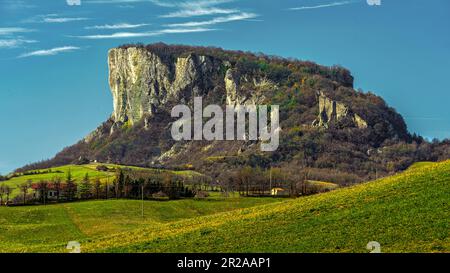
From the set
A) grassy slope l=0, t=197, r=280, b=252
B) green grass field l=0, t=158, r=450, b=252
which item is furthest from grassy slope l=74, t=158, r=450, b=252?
grassy slope l=0, t=197, r=280, b=252

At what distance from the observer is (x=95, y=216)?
10312cm

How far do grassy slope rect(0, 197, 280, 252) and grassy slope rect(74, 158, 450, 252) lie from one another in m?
35.8

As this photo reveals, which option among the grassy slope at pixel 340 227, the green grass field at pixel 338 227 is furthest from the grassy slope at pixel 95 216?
the grassy slope at pixel 340 227

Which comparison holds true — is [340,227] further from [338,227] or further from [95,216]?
[95,216]

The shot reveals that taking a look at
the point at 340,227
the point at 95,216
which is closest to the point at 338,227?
the point at 340,227

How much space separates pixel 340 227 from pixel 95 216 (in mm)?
71773

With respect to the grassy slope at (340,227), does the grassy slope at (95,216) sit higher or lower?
lower

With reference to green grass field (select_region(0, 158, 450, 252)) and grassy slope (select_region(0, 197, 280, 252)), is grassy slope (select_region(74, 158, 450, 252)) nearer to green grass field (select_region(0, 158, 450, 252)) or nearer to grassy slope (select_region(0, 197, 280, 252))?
green grass field (select_region(0, 158, 450, 252))

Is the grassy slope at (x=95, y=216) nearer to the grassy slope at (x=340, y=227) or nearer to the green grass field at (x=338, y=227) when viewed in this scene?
the green grass field at (x=338, y=227)

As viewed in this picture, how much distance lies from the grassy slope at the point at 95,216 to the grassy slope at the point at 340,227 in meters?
35.8

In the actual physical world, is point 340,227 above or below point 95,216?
above

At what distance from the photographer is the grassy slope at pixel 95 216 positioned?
81175 mm
